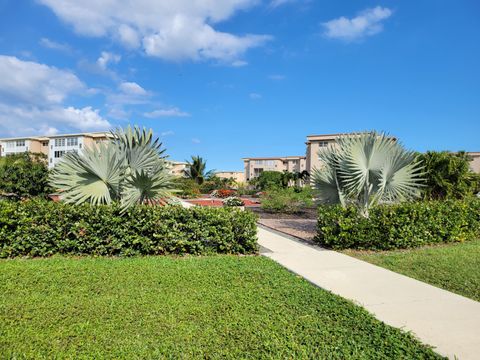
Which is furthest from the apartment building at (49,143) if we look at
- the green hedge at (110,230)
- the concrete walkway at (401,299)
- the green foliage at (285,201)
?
the concrete walkway at (401,299)

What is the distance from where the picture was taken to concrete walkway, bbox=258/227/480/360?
10.9ft

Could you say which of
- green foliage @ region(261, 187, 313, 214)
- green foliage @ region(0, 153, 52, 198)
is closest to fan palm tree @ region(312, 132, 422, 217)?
green foliage @ region(261, 187, 313, 214)

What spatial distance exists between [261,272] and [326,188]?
478 cm

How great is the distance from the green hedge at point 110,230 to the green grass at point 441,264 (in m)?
3.25

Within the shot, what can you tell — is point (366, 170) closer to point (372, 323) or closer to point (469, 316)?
point (469, 316)

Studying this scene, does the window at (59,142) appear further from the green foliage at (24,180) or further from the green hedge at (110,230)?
the green hedge at (110,230)

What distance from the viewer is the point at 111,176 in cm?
745

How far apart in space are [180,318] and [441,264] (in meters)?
5.82

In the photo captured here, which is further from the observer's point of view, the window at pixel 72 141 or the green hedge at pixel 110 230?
the window at pixel 72 141

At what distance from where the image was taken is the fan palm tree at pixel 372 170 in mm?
8352

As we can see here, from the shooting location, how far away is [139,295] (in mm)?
4328

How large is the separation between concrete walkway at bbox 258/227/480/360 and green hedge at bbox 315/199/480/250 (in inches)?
33.5

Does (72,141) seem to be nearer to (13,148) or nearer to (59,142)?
(59,142)

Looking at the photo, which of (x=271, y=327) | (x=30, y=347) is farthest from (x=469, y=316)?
(x=30, y=347)
